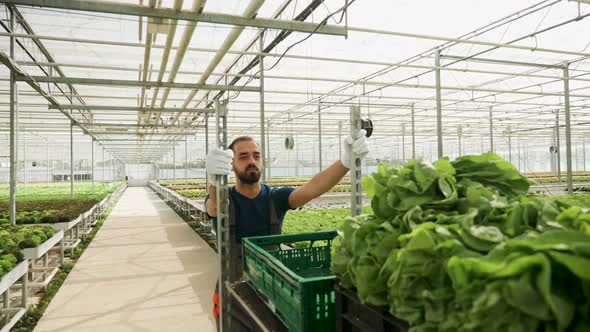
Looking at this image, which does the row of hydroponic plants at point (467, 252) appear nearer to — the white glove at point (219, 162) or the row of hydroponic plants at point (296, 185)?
the white glove at point (219, 162)

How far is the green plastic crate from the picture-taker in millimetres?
1170

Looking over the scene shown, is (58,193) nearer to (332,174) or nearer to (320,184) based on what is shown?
(320,184)

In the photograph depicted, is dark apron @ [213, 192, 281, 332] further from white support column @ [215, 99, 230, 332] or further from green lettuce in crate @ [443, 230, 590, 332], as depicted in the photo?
green lettuce in crate @ [443, 230, 590, 332]

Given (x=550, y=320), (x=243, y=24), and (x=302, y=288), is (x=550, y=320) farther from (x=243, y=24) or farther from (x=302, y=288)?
(x=243, y=24)

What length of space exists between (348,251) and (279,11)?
4.83 meters

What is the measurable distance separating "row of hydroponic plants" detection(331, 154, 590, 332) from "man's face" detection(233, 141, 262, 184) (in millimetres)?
1577

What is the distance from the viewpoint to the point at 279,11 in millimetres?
5359

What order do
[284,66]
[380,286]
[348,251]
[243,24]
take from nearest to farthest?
1. [380,286]
2. [348,251]
3. [243,24]
4. [284,66]

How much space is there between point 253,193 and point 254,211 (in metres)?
0.18

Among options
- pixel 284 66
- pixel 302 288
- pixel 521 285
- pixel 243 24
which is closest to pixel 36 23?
pixel 243 24

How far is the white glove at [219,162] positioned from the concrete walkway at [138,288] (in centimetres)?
216

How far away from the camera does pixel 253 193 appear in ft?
9.19

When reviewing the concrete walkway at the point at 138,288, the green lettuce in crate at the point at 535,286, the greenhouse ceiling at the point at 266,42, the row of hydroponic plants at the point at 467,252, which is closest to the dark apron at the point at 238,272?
the row of hydroponic plants at the point at 467,252

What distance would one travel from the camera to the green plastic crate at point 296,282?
3.84 ft
